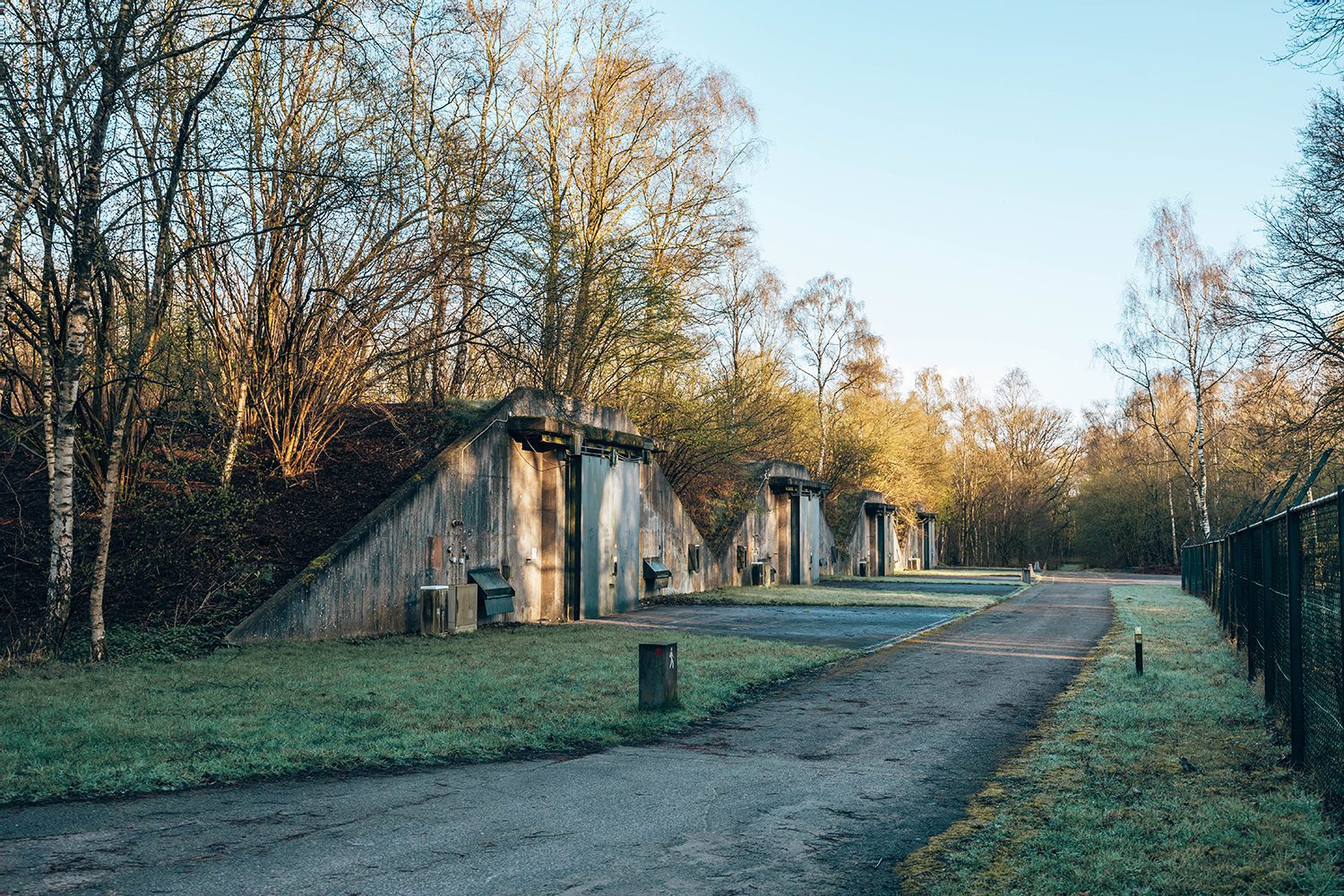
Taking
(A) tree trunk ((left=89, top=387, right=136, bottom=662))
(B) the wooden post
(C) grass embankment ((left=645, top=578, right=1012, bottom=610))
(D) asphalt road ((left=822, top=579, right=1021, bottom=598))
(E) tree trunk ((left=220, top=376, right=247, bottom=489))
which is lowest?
(D) asphalt road ((left=822, top=579, right=1021, bottom=598))

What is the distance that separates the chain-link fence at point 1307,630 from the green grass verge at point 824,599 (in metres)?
15.2

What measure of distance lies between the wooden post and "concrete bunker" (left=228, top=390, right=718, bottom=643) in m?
6.45

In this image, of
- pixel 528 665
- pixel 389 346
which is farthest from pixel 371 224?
pixel 528 665

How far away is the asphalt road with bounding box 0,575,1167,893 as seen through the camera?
4.95 meters

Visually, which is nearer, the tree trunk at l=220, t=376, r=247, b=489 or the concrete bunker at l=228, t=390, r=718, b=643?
the concrete bunker at l=228, t=390, r=718, b=643

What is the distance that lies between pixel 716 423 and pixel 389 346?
13.0 m

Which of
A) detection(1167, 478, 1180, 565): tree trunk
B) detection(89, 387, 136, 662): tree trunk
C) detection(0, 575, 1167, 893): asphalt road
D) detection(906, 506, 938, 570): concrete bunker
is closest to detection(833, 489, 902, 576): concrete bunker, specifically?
detection(906, 506, 938, 570): concrete bunker

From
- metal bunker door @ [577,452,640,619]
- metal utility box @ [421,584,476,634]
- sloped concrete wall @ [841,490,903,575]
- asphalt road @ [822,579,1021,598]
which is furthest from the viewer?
sloped concrete wall @ [841,490,903,575]

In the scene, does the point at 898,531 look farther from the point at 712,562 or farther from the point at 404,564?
the point at 404,564

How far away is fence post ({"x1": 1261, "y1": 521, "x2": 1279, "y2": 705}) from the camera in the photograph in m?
8.89

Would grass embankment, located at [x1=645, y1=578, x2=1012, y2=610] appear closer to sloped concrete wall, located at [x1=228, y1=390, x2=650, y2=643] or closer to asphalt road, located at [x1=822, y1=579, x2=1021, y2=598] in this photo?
asphalt road, located at [x1=822, y1=579, x2=1021, y2=598]

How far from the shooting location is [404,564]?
15.8 meters

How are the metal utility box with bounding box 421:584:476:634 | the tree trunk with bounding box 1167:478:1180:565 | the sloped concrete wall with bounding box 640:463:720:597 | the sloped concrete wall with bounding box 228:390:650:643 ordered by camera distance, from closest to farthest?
the sloped concrete wall with bounding box 228:390:650:643, the metal utility box with bounding box 421:584:476:634, the sloped concrete wall with bounding box 640:463:720:597, the tree trunk with bounding box 1167:478:1180:565

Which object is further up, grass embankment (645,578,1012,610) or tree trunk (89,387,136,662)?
tree trunk (89,387,136,662)
